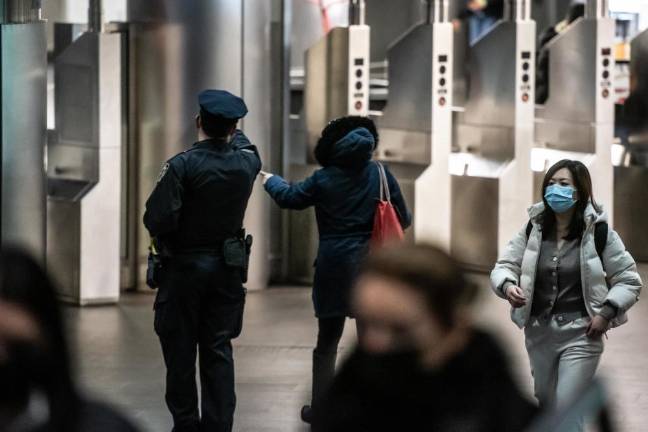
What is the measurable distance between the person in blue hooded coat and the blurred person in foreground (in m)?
4.06

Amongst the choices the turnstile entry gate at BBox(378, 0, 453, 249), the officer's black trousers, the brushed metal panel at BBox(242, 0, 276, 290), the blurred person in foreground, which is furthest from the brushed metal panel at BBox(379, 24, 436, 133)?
the blurred person in foreground

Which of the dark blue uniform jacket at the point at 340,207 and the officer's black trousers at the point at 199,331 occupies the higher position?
the dark blue uniform jacket at the point at 340,207

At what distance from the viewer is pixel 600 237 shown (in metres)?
6.35

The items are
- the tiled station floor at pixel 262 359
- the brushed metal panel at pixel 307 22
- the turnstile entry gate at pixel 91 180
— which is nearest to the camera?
the tiled station floor at pixel 262 359

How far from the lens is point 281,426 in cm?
779

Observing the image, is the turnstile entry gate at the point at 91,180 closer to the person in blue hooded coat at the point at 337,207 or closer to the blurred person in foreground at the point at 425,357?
the person in blue hooded coat at the point at 337,207

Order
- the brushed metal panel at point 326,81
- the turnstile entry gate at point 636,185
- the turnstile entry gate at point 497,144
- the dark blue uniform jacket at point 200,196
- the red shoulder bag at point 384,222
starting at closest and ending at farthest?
the dark blue uniform jacket at point 200,196, the red shoulder bag at point 384,222, the brushed metal panel at point 326,81, the turnstile entry gate at point 497,144, the turnstile entry gate at point 636,185

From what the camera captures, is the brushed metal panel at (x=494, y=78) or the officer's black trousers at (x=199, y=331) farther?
the brushed metal panel at (x=494, y=78)

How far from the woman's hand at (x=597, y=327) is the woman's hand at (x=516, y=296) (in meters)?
0.27

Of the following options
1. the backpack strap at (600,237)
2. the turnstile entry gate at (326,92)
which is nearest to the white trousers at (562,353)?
the backpack strap at (600,237)

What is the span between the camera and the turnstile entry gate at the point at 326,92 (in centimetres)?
1223

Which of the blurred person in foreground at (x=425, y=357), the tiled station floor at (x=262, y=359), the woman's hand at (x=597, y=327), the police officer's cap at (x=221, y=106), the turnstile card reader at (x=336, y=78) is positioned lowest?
the tiled station floor at (x=262, y=359)

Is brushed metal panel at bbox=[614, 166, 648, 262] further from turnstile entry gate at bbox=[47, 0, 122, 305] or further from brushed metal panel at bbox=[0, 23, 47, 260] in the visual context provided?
brushed metal panel at bbox=[0, 23, 47, 260]

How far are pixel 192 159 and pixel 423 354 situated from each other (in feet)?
11.9
